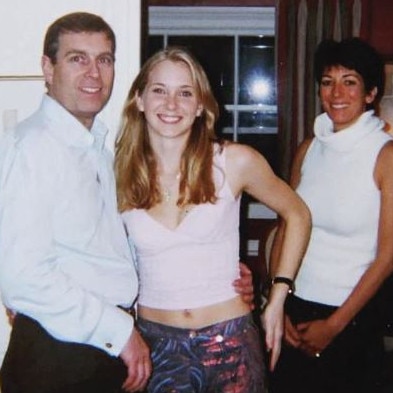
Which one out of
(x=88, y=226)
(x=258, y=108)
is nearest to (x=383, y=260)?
(x=88, y=226)

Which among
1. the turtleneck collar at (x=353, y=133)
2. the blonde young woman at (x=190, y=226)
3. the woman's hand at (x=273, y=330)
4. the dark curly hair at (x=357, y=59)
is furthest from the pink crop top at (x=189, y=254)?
the dark curly hair at (x=357, y=59)

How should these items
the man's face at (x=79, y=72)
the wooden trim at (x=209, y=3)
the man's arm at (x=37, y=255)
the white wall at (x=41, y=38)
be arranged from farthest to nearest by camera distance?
the wooden trim at (x=209, y=3) < the white wall at (x=41, y=38) < the man's face at (x=79, y=72) < the man's arm at (x=37, y=255)

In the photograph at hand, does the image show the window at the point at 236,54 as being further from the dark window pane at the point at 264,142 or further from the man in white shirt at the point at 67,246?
the man in white shirt at the point at 67,246

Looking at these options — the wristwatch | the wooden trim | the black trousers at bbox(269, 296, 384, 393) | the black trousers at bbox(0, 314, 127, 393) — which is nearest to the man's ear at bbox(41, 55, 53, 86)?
the black trousers at bbox(0, 314, 127, 393)

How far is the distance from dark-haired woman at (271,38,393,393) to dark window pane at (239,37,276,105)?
276 centimetres

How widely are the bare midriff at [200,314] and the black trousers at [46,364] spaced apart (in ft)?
0.58

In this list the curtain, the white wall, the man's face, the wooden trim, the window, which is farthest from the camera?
the window

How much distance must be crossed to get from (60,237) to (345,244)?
812 millimetres

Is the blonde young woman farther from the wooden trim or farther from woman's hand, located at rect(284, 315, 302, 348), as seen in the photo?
the wooden trim

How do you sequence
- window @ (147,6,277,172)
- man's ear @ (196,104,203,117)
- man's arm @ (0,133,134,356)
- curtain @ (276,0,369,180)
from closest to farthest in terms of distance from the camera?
1. man's arm @ (0,133,134,356)
2. man's ear @ (196,104,203,117)
3. curtain @ (276,0,369,180)
4. window @ (147,6,277,172)

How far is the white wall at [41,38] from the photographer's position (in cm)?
182

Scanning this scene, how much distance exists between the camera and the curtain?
4.23 metres

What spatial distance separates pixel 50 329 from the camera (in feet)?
4.69

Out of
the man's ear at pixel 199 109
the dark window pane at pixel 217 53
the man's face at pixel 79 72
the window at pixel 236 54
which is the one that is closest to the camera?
the man's face at pixel 79 72
